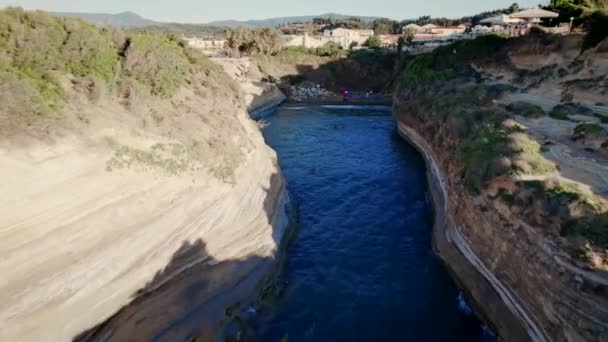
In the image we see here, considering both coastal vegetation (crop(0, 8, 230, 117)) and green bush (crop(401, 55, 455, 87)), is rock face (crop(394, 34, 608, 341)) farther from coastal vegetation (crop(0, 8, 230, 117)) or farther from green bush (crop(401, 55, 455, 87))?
coastal vegetation (crop(0, 8, 230, 117))

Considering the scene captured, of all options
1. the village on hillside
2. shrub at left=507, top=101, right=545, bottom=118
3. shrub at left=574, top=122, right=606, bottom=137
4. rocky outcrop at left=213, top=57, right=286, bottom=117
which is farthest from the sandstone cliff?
the village on hillside

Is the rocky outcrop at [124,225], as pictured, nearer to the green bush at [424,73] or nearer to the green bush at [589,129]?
the green bush at [589,129]

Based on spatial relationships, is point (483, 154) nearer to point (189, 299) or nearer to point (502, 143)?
point (502, 143)

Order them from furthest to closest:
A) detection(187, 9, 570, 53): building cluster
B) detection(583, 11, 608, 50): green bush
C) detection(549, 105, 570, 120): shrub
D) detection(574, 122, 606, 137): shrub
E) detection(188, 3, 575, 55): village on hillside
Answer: detection(187, 9, 570, 53): building cluster < detection(188, 3, 575, 55): village on hillside < detection(583, 11, 608, 50): green bush < detection(549, 105, 570, 120): shrub < detection(574, 122, 606, 137): shrub

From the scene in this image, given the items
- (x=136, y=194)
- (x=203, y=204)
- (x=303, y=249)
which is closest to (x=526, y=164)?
(x=303, y=249)

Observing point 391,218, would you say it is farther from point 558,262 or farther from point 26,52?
point 26,52

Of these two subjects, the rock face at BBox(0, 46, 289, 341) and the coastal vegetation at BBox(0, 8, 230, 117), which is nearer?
the rock face at BBox(0, 46, 289, 341)

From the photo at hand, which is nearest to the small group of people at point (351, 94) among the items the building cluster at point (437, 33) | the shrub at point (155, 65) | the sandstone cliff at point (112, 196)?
the building cluster at point (437, 33)

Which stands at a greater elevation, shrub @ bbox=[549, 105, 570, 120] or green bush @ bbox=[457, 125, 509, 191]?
shrub @ bbox=[549, 105, 570, 120]
